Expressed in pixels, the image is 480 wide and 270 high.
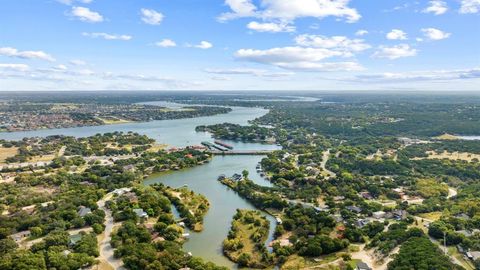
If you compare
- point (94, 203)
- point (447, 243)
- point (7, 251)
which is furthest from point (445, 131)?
point (7, 251)

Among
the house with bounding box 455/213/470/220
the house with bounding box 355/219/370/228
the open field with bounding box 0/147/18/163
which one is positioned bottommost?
the open field with bounding box 0/147/18/163

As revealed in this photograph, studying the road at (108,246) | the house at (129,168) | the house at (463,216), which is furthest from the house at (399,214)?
the house at (129,168)

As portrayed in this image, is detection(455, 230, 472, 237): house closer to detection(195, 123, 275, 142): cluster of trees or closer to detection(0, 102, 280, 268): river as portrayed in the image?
detection(0, 102, 280, 268): river

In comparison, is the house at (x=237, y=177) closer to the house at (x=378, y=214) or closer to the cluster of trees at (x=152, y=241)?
the cluster of trees at (x=152, y=241)

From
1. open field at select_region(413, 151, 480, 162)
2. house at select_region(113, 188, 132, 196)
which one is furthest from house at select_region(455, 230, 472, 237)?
open field at select_region(413, 151, 480, 162)

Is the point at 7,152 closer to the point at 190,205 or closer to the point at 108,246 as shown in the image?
the point at 190,205

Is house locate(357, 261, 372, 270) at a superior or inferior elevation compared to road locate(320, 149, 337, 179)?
superior

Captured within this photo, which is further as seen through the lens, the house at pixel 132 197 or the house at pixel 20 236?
the house at pixel 132 197

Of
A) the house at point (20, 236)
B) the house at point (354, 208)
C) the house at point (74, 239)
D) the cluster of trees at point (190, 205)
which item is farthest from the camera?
the house at point (354, 208)

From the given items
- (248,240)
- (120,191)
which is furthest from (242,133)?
(248,240)
